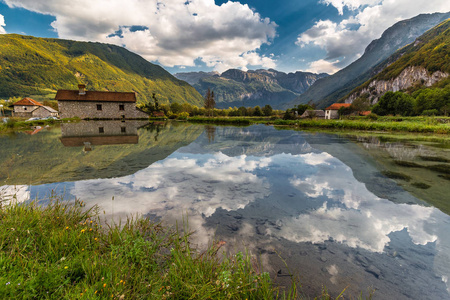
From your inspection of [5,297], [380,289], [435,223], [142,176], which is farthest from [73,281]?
[435,223]

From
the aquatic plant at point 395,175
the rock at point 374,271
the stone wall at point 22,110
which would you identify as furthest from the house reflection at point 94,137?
the stone wall at point 22,110

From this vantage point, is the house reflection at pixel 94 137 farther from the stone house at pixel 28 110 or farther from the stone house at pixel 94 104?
the stone house at pixel 28 110

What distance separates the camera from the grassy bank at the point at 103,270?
2475mm

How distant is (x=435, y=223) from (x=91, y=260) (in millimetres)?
8502

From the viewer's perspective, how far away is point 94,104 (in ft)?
199

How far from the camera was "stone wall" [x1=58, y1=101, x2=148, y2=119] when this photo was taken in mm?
58362

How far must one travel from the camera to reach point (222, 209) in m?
6.16

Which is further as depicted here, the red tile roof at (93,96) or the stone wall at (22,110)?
the stone wall at (22,110)

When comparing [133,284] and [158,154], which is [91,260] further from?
[158,154]

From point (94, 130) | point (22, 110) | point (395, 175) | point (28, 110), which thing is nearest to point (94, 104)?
point (94, 130)

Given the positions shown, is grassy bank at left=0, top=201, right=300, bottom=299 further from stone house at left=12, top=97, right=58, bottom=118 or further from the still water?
stone house at left=12, top=97, right=58, bottom=118

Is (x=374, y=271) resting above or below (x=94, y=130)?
below

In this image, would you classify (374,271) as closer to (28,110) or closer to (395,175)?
(395,175)

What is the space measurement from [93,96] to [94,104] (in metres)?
2.55
